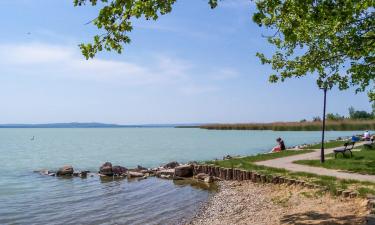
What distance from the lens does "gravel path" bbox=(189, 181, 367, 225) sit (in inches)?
500

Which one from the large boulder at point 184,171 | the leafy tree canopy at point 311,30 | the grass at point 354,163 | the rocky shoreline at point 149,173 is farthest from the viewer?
the large boulder at point 184,171

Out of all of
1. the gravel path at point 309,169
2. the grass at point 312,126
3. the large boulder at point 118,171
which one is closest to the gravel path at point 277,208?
the gravel path at point 309,169

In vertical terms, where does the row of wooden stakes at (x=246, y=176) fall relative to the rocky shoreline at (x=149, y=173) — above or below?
above

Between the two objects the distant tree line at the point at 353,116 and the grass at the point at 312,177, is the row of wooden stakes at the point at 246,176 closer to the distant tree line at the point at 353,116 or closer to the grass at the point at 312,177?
the grass at the point at 312,177

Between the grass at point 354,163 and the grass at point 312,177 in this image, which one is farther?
the grass at point 354,163

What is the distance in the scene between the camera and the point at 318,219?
492 inches

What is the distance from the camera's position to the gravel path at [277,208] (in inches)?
500

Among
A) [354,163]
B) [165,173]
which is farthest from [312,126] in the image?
[354,163]

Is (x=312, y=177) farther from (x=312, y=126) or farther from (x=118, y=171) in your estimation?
(x=312, y=126)

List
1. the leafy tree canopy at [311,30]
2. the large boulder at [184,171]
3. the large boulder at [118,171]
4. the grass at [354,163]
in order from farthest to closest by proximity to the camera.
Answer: the large boulder at [118,171]
the large boulder at [184,171]
the grass at [354,163]
the leafy tree canopy at [311,30]

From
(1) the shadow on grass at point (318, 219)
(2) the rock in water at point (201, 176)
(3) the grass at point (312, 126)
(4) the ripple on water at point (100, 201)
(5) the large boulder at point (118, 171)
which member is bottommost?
(4) the ripple on water at point (100, 201)

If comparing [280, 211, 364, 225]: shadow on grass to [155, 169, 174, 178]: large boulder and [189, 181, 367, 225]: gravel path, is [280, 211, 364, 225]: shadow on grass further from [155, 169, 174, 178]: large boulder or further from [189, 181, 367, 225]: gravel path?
[155, 169, 174, 178]: large boulder

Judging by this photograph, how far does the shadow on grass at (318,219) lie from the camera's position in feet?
38.5

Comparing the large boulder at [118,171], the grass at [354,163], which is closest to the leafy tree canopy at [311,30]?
the grass at [354,163]
